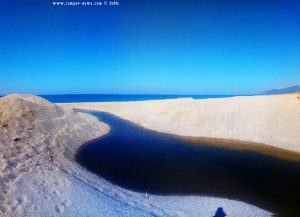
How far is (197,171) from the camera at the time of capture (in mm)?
18609

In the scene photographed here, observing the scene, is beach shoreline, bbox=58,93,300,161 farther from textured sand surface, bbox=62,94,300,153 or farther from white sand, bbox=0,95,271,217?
white sand, bbox=0,95,271,217

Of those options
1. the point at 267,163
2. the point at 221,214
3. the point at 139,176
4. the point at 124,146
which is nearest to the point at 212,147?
the point at 267,163

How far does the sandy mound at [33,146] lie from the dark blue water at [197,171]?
7.24ft

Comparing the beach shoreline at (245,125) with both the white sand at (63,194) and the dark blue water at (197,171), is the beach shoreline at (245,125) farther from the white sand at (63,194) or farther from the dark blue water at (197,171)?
the white sand at (63,194)

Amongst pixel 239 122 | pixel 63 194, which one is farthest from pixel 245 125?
pixel 63 194

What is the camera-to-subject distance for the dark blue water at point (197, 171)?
15.1 metres

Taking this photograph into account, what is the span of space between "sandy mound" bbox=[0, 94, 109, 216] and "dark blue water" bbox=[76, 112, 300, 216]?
2.21 m

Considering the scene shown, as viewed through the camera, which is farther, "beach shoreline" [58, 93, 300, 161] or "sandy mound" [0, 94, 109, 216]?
"beach shoreline" [58, 93, 300, 161]

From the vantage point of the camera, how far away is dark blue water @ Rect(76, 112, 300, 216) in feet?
49.5

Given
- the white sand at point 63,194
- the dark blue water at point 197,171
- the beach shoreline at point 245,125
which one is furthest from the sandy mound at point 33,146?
the beach shoreline at point 245,125

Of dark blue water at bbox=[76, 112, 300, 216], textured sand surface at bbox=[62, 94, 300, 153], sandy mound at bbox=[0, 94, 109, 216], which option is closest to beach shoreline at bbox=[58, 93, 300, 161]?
textured sand surface at bbox=[62, 94, 300, 153]

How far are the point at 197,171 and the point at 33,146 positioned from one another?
11771 mm

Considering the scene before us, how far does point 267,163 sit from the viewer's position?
→ 21125 mm

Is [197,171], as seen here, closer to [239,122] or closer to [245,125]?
[245,125]
